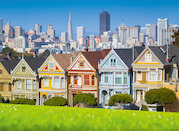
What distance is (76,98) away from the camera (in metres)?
37.9

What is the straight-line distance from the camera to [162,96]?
34.3m

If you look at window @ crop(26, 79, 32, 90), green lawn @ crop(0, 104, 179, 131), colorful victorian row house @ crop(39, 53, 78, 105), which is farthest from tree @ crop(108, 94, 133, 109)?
green lawn @ crop(0, 104, 179, 131)

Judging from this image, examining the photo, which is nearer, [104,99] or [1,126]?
[1,126]

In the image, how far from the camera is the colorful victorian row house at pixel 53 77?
4309 centimetres

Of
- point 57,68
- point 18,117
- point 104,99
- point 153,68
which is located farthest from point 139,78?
point 18,117

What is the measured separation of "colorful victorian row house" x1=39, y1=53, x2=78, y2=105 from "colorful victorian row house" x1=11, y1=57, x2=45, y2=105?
0.85 m

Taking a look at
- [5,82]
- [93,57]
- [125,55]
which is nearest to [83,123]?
[125,55]

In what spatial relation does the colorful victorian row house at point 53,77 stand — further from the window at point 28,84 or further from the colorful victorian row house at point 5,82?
the colorful victorian row house at point 5,82

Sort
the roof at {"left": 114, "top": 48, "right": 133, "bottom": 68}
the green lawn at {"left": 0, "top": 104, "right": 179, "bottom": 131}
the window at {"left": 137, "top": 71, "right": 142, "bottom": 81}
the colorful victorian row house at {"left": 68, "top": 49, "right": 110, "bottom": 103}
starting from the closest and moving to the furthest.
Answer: the green lawn at {"left": 0, "top": 104, "right": 179, "bottom": 131}, the window at {"left": 137, "top": 71, "right": 142, "bottom": 81}, the roof at {"left": 114, "top": 48, "right": 133, "bottom": 68}, the colorful victorian row house at {"left": 68, "top": 49, "right": 110, "bottom": 103}

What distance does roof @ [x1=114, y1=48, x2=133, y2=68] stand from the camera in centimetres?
4078

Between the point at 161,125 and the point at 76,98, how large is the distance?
26.4 m

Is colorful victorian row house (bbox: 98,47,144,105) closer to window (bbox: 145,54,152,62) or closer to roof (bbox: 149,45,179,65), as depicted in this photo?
window (bbox: 145,54,152,62)

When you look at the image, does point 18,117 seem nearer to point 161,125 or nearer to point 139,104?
point 161,125

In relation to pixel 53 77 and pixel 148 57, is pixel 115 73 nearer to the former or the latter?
pixel 148 57
